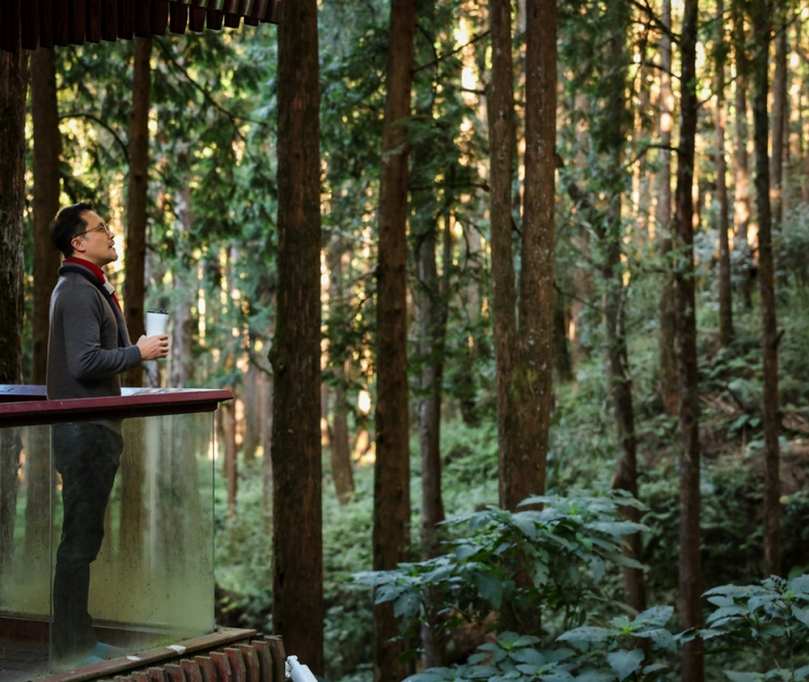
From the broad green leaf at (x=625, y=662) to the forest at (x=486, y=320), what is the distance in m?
0.02

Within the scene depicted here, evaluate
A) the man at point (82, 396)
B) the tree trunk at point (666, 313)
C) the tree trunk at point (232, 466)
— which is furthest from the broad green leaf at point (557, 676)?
the tree trunk at point (232, 466)

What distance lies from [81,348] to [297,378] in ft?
14.0

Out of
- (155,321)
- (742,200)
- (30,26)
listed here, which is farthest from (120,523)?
(742,200)

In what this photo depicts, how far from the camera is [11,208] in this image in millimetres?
7309

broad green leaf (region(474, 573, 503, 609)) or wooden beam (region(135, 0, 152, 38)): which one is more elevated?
wooden beam (region(135, 0, 152, 38))

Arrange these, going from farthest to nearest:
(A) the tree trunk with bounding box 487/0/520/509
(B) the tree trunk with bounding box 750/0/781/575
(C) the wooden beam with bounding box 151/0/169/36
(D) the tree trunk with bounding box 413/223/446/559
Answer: (D) the tree trunk with bounding box 413/223/446/559
(B) the tree trunk with bounding box 750/0/781/575
(A) the tree trunk with bounding box 487/0/520/509
(C) the wooden beam with bounding box 151/0/169/36

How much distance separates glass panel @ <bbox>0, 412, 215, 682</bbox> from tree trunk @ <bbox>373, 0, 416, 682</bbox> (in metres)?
6.32

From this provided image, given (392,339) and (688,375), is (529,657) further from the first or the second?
(688,375)

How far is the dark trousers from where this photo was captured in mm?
3984

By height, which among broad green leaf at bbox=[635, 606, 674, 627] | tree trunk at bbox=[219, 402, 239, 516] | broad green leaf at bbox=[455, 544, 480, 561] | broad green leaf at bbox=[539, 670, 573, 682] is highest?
broad green leaf at bbox=[455, 544, 480, 561]

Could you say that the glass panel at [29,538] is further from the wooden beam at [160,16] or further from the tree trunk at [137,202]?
the tree trunk at [137,202]

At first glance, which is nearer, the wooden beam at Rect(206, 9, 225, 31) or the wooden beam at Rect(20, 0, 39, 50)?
the wooden beam at Rect(206, 9, 225, 31)

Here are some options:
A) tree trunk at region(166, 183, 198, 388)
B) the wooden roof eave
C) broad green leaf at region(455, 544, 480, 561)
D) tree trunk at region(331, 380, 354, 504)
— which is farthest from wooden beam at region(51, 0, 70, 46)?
tree trunk at region(331, 380, 354, 504)

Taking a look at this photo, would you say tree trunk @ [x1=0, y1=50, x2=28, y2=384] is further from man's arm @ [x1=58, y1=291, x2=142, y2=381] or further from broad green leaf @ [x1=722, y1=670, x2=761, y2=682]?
broad green leaf @ [x1=722, y1=670, x2=761, y2=682]
